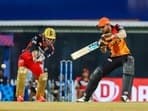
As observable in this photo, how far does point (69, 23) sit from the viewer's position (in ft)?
68.5

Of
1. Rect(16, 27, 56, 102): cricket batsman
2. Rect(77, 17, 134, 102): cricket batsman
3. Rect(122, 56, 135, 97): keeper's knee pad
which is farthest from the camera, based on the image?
Rect(16, 27, 56, 102): cricket batsman

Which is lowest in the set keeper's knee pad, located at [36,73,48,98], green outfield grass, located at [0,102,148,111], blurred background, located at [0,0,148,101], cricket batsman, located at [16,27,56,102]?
green outfield grass, located at [0,102,148,111]

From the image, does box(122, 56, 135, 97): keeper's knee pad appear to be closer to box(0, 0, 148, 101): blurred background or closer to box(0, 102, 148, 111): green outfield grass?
box(0, 102, 148, 111): green outfield grass

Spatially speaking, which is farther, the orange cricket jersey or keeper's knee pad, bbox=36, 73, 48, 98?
keeper's knee pad, bbox=36, 73, 48, 98

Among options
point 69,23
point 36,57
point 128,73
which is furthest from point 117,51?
point 69,23

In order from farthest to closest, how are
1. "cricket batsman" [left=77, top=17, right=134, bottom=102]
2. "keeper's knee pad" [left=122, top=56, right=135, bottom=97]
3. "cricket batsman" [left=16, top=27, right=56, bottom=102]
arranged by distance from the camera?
"cricket batsman" [left=16, top=27, right=56, bottom=102] → "keeper's knee pad" [left=122, top=56, right=135, bottom=97] → "cricket batsman" [left=77, top=17, right=134, bottom=102]

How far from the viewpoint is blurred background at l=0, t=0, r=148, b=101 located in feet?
→ 65.2

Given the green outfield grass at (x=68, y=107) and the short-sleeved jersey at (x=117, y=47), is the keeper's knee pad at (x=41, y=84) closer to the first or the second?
the short-sleeved jersey at (x=117, y=47)

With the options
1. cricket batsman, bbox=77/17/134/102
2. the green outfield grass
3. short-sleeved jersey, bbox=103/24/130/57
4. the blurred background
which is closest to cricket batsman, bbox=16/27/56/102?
cricket batsman, bbox=77/17/134/102

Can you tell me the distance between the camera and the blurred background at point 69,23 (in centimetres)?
1988

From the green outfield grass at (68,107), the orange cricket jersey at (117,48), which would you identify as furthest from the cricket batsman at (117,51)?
the green outfield grass at (68,107)
